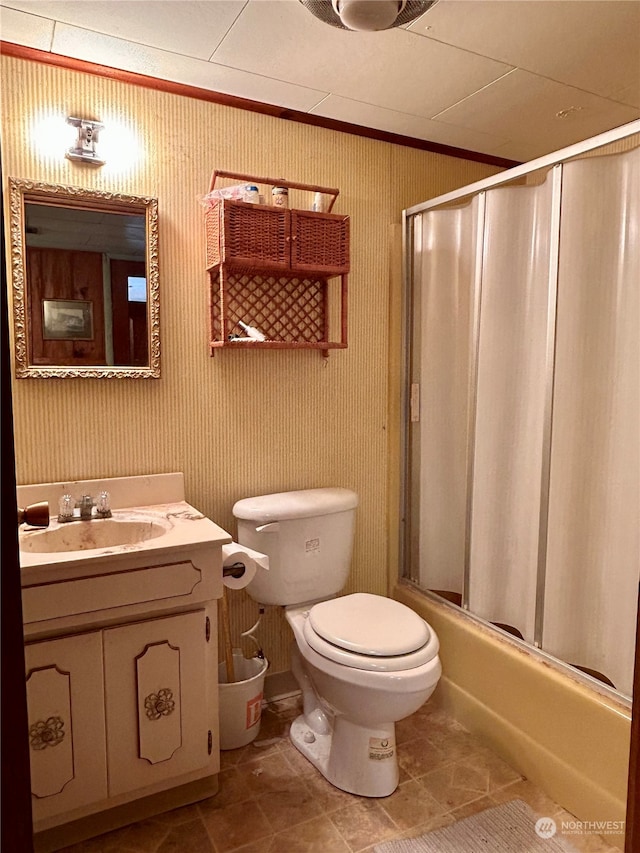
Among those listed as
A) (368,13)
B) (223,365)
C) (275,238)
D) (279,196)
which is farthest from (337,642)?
(368,13)

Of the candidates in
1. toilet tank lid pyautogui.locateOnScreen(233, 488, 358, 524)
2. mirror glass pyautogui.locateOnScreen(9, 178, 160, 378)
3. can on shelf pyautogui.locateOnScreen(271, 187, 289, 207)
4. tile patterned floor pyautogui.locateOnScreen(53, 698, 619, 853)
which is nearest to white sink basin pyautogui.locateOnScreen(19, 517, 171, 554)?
toilet tank lid pyautogui.locateOnScreen(233, 488, 358, 524)

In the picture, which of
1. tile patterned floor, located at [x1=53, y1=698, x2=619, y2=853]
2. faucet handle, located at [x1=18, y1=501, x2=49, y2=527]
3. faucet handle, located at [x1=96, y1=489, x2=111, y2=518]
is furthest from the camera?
faucet handle, located at [x1=96, y1=489, x2=111, y2=518]

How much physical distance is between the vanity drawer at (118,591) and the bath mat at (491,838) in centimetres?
86

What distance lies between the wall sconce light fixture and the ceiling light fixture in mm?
Result: 756

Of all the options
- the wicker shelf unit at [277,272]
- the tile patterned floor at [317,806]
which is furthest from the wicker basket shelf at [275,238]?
the tile patterned floor at [317,806]

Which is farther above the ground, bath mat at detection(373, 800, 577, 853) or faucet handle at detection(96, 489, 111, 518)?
faucet handle at detection(96, 489, 111, 518)

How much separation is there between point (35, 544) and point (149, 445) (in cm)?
48

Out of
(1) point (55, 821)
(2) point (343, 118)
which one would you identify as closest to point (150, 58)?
(2) point (343, 118)

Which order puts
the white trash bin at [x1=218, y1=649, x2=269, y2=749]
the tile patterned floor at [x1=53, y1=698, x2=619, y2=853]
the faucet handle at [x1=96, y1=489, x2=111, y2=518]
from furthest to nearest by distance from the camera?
the white trash bin at [x1=218, y1=649, x2=269, y2=749]
the faucet handle at [x1=96, y1=489, x2=111, y2=518]
the tile patterned floor at [x1=53, y1=698, x2=619, y2=853]

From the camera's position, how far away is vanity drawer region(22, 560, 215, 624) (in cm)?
146

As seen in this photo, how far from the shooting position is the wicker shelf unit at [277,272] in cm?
193

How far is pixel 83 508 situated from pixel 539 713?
153 centimetres

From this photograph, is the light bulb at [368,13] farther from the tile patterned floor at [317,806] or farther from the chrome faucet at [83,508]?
the tile patterned floor at [317,806]

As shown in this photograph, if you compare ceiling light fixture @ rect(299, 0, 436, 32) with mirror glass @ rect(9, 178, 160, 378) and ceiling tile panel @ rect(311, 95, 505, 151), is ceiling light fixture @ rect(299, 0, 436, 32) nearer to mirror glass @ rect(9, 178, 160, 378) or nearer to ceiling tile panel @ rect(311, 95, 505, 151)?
ceiling tile panel @ rect(311, 95, 505, 151)
